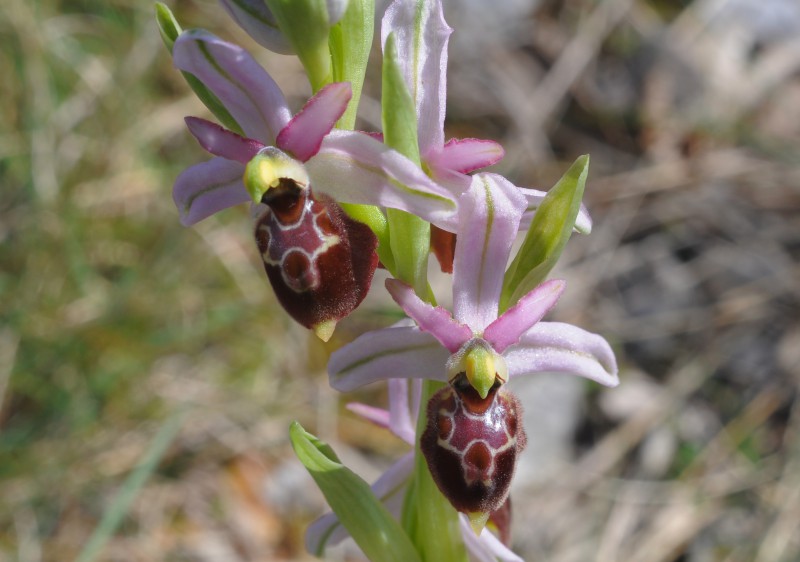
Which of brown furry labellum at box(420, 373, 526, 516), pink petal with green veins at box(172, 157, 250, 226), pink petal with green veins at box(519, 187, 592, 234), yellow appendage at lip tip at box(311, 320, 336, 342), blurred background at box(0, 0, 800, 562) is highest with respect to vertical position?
pink petal with green veins at box(519, 187, 592, 234)

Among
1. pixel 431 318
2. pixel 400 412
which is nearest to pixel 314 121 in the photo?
pixel 431 318

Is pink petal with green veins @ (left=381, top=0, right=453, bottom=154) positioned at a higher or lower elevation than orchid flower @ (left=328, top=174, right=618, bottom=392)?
higher

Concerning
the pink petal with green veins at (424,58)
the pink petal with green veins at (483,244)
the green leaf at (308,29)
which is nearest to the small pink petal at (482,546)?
the pink petal with green veins at (483,244)

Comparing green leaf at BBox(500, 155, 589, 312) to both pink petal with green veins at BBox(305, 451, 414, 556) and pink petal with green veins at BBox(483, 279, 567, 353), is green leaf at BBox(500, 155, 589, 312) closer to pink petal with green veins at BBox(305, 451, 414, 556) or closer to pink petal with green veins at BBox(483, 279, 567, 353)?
pink petal with green veins at BBox(483, 279, 567, 353)

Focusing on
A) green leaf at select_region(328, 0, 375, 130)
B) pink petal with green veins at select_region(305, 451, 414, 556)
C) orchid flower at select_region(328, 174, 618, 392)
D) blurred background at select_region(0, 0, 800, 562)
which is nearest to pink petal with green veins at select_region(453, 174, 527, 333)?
orchid flower at select_region(328, 174, 618, 392)

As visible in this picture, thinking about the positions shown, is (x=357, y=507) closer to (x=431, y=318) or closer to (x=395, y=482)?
(x=395, y=482)

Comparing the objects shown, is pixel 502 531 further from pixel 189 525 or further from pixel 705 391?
pixel 705 391
